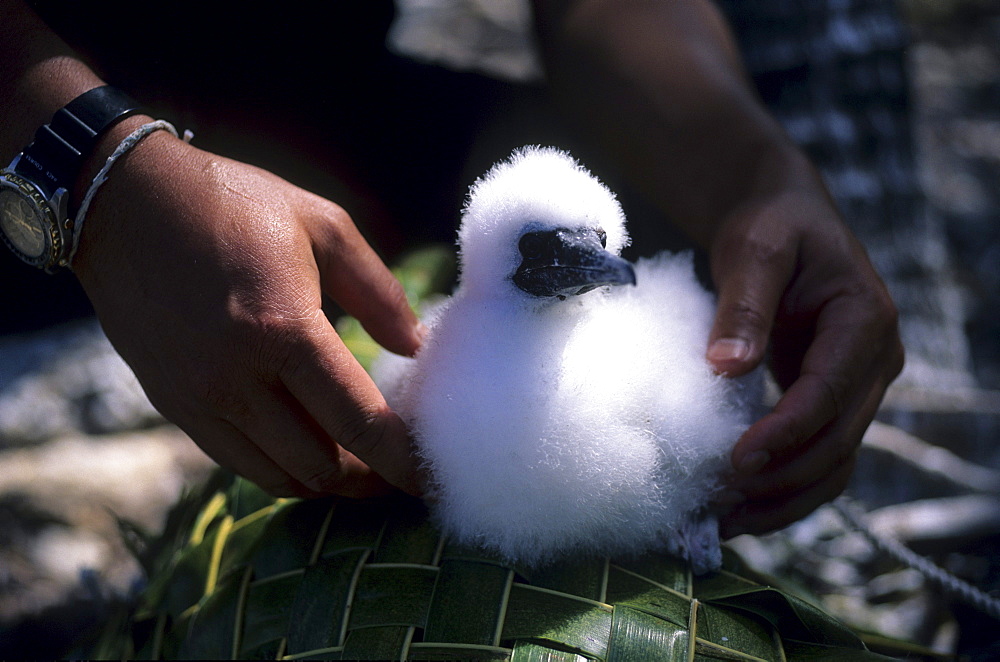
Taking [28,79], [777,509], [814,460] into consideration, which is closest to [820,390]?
[814,460]

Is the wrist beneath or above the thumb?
above

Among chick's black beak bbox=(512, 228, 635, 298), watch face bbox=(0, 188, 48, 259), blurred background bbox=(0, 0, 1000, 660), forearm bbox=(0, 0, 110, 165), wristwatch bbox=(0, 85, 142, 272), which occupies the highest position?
forearm bbox=(0, 0, 110, 165)

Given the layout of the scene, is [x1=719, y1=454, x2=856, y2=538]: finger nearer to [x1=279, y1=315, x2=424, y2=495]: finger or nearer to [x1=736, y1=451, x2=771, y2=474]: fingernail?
[x1=736, y1=451, x2=771, y2=474]: fingernail

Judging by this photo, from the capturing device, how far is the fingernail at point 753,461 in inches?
48.8

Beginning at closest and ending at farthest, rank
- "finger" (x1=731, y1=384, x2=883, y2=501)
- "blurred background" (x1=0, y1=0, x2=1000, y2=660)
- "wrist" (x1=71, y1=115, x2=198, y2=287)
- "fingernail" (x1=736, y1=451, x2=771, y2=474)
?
"wrist" (x1=71, y1=115, x2=198, y2=287), "fingernail" (x1=736, y1=451, x2=771, y2=474), "finger" (x1=731, y1=384, x2=883, y2=501), "blurred background" (x1=0, y1=0, x2=1000, y2=660)

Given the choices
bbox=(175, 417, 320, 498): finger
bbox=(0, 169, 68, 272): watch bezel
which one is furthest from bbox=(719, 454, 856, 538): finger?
bbox=(0, 169, 68, 272): watch bezel

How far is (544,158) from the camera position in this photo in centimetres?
120

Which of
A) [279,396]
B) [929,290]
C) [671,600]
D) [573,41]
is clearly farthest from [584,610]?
[929,290]

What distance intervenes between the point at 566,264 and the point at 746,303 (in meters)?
0.45

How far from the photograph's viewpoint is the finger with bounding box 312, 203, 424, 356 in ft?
4.03

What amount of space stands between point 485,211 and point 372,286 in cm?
25

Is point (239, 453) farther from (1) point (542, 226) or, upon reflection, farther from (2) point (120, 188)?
(1) point (542, 226)

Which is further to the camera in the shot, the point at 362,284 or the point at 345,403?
the point at 362,284

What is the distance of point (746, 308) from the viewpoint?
1379mm
